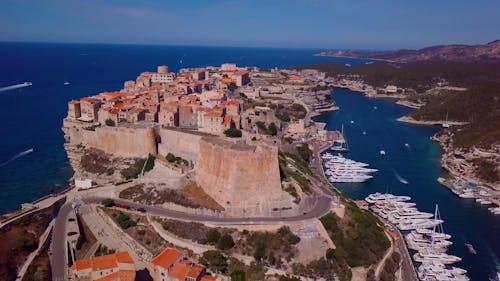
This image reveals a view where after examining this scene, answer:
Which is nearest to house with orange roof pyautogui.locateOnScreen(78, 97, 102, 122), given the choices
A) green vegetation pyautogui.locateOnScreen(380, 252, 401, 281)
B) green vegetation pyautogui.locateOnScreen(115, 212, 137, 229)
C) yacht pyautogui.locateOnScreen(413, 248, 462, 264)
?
green vegetation pyautogui.locateOnScreen(115, 212, 137, 229)

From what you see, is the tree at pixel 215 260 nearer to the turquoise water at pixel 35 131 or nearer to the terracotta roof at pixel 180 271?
the terracotta roof at pixel 180 271

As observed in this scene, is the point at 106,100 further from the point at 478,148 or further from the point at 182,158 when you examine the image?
the point at 478,148

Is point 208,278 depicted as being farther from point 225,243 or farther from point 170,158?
point 170,158

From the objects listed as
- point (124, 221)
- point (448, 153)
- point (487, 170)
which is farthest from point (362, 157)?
point (124, 221)

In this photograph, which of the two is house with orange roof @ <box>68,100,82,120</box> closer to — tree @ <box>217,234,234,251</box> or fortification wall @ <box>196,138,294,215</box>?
fortification wall @ <box>196,138,294,215</box>

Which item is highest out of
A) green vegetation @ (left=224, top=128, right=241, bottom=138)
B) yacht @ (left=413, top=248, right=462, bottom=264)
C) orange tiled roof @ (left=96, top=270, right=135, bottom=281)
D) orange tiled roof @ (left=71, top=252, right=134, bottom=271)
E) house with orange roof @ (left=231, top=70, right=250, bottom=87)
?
house with orange roof @ (left=231, top=70, right=250, bottom=87)

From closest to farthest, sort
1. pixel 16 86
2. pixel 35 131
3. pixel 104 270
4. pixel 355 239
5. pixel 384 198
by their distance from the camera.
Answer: pixel 104 270 → pixel 355 239 → pixel 384 198 → pixel 35 131 → pixel 16 86
